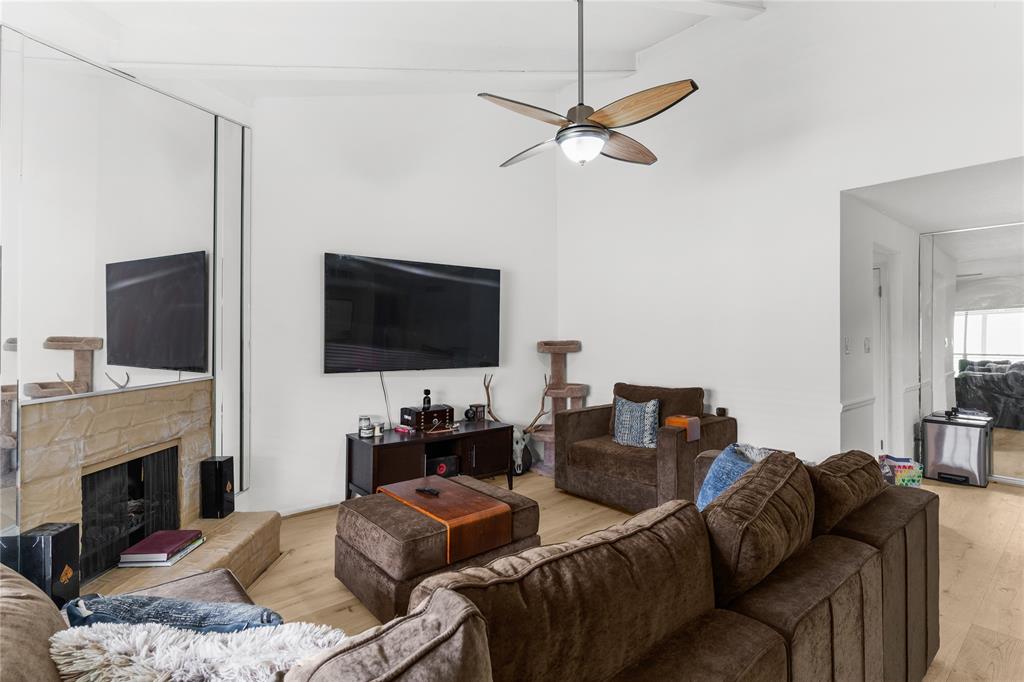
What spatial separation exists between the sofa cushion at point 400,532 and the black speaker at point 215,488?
0.84m

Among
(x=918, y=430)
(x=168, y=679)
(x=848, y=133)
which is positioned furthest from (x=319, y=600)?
(x=918, y=430)

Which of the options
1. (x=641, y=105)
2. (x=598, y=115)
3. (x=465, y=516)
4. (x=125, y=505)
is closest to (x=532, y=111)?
(x=598, y=115)

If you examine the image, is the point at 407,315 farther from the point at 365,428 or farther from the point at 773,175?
the point at 773,175

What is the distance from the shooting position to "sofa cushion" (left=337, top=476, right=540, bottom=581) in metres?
2.05

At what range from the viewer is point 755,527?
1.14m

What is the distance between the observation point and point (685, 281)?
13.4 ft

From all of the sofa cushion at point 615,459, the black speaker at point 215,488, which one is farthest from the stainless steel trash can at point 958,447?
the black speaker at point 215,488

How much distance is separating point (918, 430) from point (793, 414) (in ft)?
5.65

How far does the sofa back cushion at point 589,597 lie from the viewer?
30.1 inches

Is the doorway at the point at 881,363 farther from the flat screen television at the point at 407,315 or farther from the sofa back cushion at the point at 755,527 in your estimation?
the sofa back cushion at the point at 755,527

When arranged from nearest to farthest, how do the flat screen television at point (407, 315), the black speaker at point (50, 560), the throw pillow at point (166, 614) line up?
1. the throw pillow at point (166, 614)
2. the black speaker at point (50, 560)
3. the flat screen television at point (407, 315)

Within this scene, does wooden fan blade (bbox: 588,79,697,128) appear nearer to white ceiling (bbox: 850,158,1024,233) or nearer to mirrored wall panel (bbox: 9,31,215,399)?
white ceiling (bbox: 850,158,1024,233)

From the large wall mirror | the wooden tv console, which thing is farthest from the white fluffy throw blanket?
the wooden tv console

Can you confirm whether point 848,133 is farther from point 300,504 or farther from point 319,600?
point 300,504
